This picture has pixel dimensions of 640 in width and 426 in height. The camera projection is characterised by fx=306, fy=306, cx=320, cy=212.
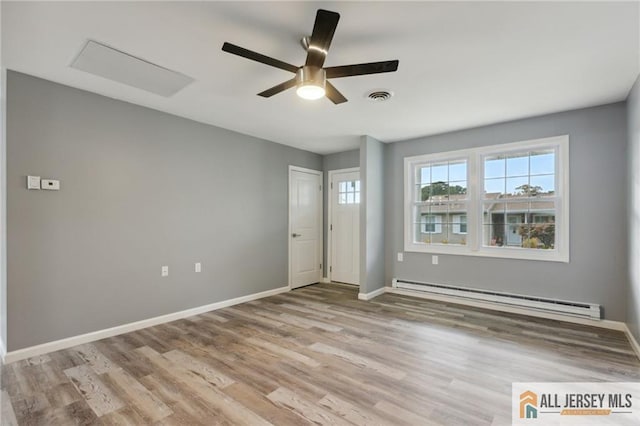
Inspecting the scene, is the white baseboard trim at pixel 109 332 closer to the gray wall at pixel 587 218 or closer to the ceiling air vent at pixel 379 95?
the ceiling air vent at pixel 379 95

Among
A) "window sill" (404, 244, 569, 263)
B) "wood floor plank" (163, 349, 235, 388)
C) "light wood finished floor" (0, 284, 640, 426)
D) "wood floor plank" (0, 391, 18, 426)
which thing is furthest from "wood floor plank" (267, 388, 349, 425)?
"window sill" (404, 244, 569, 263)

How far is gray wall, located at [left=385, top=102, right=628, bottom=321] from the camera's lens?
10.9 ft

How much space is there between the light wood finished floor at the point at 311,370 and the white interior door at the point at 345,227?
1.93 m

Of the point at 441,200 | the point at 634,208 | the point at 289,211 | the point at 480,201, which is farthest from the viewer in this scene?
the point at 289,211

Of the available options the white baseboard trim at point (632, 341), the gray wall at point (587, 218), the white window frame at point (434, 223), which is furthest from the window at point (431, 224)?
the white baseboard trim at point (632, 341)

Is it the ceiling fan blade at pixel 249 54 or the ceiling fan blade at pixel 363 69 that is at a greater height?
the ceiling fan blade at pixel 249 54

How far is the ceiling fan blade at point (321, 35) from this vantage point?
1634 millimetres

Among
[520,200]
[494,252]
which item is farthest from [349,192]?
[520,200]

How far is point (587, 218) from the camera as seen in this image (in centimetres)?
348

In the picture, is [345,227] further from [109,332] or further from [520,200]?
[109,332]

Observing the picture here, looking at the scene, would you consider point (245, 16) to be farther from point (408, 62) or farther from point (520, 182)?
point (520, 182)

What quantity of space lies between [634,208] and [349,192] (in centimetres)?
372

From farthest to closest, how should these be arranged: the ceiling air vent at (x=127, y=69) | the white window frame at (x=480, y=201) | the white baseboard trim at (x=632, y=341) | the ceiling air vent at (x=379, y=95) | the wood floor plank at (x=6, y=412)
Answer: the white window frame at (x=480, y=201) < the ceiling air vent at (x=379, y=95) < the white baseboard trim at (x=632, y=341) < the ceiling air vent at (x=127, y=69) < the wood floor plank at (x=6, y=412)

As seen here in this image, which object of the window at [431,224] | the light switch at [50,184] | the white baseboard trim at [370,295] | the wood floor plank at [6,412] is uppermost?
the light switch at [50,184]
